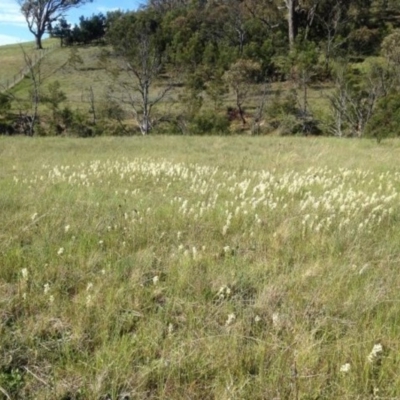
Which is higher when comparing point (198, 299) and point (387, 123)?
point (387, 123)

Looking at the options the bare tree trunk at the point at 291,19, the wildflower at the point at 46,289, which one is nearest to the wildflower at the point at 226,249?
the wildflower at the point at 46,289

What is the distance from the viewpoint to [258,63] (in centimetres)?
5069

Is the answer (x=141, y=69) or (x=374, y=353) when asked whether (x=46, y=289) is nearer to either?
(x=374, y=353)

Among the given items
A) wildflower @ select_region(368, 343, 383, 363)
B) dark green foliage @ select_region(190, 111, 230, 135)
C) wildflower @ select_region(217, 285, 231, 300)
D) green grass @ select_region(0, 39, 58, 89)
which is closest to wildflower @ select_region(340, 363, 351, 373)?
wildflower @ select_region(368, 343, 383, 363)

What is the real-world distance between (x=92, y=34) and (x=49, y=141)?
6911 cm

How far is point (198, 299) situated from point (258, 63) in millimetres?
50171

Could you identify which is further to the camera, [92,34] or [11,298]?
[92,34]

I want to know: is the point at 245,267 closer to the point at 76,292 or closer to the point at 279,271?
the point at 279,271

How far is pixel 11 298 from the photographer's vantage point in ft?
11.0

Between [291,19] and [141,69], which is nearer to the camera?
[141,69]

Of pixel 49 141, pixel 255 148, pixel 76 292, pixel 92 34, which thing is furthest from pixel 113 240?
pixel 92 34

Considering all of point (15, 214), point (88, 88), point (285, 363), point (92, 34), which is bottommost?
point (285, 363)

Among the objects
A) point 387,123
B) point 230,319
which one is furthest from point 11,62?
point 230,319

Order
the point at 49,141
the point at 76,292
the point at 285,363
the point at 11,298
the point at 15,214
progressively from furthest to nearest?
the point at 49,141
the point at 15,214
the point at 76,292
the point at 11,298
the point at 285,363
